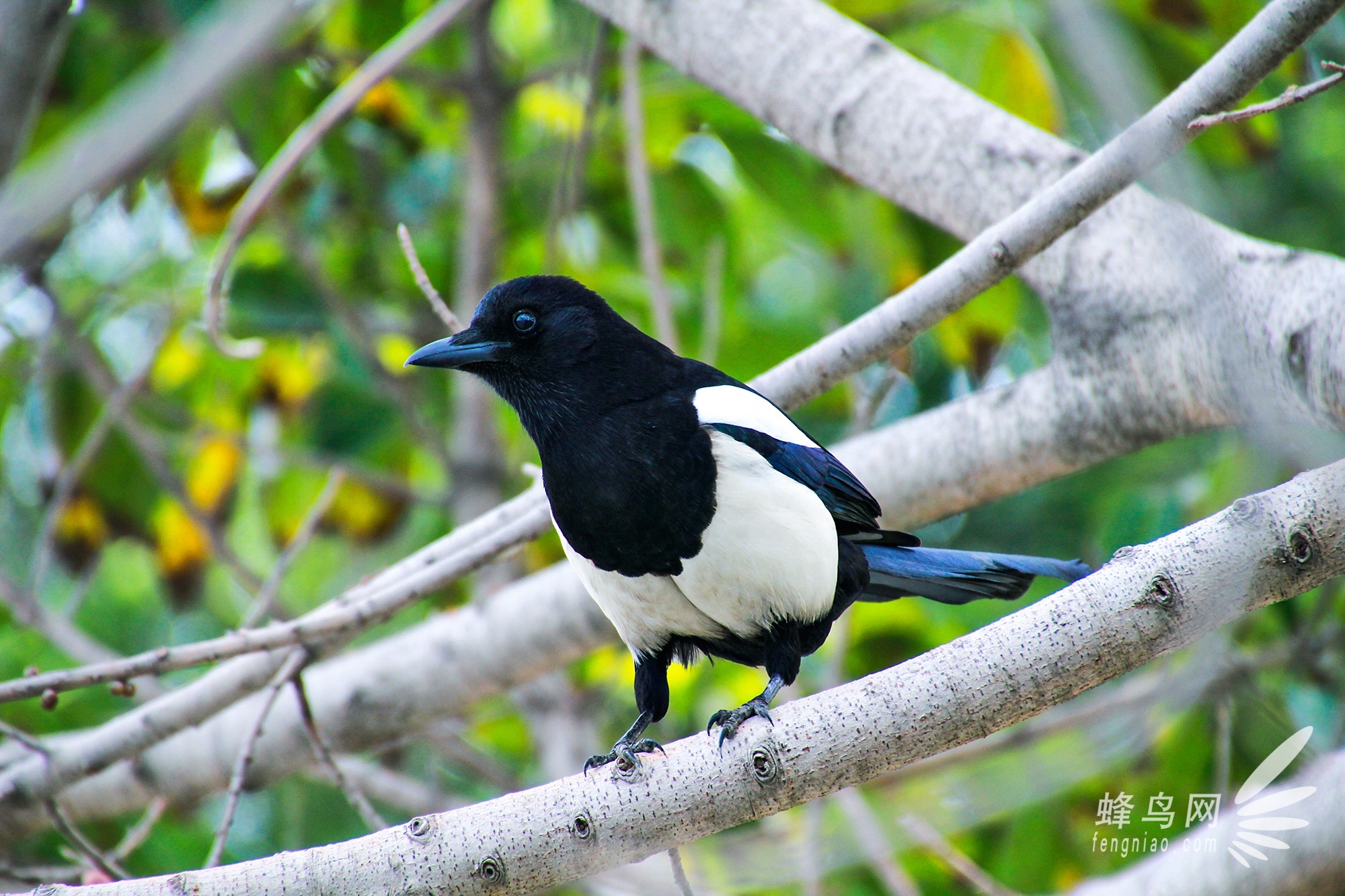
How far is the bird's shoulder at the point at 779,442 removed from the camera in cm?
205

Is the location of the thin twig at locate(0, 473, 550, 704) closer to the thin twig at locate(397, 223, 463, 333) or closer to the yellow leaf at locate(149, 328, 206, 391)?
the thin twig at locate(397, 223, 463, 333)

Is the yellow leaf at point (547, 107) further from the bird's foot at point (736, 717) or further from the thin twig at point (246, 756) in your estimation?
the bird's foot at point (736, 717)

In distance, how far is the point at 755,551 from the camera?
1.94 meters

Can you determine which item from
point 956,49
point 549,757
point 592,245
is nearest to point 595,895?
point 549,757

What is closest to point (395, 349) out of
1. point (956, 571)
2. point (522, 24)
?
point (522, 24)

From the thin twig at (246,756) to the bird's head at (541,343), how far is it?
24.8 inches

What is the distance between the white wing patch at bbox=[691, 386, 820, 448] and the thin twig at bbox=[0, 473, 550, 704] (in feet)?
1.17

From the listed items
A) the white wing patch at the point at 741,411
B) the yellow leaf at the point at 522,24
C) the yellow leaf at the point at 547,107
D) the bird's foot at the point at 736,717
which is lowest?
the bird's foot at the point at 736,717

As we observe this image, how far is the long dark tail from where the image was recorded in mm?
2199

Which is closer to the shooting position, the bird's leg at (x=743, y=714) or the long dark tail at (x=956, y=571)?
the bird's leg at (x=743, y=714)

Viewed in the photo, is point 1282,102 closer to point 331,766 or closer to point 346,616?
point 346,616

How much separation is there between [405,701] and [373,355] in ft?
3.97

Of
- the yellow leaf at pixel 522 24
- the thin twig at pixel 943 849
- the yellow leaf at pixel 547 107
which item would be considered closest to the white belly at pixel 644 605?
the thin twig at pixel 943 849

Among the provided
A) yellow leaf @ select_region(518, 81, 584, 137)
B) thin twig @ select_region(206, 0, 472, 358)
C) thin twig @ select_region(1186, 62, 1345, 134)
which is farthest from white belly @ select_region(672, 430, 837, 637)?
yellow leaf @ select_region(518, 81, 584, 137)
